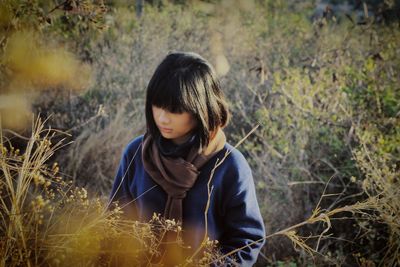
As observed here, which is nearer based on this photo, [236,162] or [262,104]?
[236,162]

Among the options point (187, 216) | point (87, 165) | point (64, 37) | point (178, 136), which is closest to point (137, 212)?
point (187, 216)

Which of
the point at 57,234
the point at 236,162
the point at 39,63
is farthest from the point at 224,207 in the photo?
the point at 39,63

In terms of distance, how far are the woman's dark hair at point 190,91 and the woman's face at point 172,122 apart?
0.02 m

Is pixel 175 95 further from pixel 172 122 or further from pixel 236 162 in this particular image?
pixel 236 162

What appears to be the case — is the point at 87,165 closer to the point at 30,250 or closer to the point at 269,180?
the point at 269,180

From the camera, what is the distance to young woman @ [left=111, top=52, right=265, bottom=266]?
159 cm

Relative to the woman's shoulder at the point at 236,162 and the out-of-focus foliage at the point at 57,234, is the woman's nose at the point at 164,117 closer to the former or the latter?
the woman's shoulder at the point at 236,162

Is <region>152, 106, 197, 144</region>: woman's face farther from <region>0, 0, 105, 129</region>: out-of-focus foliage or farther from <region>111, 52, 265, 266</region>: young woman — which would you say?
<region>0, 0, 105, 129</region>: out-of-focus foliage

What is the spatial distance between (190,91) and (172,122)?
0.14 meters

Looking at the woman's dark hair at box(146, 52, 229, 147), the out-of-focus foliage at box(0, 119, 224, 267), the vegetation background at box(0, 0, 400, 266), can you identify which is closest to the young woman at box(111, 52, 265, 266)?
the woman's dark hair at box(146, 52, 229, 147)

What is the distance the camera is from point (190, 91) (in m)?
1.57

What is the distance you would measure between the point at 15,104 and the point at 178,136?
241cm

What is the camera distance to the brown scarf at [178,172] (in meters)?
1.67

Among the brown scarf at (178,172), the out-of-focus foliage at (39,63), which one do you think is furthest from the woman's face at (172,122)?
the out-of-focus foliage at (39,63)
